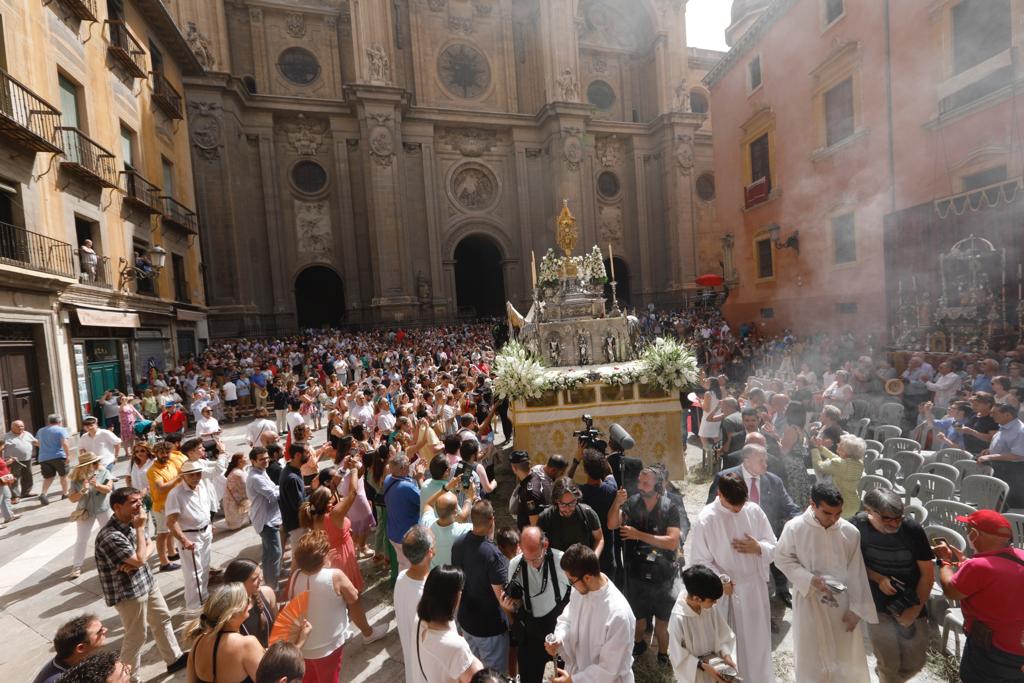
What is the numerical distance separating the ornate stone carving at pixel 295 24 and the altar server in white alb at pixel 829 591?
35050 millimetres

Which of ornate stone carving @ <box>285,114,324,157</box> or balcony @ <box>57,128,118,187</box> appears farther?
ornate stone carving @ <box>285,114,324,157</box>

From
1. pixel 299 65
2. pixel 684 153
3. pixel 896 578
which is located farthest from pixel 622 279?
pixel 896 578

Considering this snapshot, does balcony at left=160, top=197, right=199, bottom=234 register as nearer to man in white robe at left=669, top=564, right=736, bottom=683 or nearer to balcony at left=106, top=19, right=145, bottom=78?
balcony at left=106, top=19, right=145, bottom=78

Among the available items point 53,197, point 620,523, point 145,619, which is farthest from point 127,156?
point 620,523

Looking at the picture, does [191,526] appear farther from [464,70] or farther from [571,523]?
[464,70]

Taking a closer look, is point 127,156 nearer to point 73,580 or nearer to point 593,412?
point 73,580

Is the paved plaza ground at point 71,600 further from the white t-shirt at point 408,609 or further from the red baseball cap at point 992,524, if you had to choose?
the red baseball cap at point 992,524

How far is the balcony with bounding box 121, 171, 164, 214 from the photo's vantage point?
50.5 feet


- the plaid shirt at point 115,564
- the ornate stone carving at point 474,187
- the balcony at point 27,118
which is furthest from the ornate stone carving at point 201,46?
the plaid shirt at point 115,564

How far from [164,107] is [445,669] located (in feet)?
76.6

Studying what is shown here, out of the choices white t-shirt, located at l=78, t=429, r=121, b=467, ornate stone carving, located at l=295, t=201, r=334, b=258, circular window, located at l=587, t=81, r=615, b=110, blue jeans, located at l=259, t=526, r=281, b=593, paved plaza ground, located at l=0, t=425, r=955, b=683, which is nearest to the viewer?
paved plaza ground, located at l=0, t=425, r=955, b=683

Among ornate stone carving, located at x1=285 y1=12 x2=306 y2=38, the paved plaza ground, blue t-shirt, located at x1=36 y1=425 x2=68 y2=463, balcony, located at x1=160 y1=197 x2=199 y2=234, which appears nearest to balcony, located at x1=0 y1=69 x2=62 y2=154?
balcony, located at x1=160 y1=197 x2=199 y2=234

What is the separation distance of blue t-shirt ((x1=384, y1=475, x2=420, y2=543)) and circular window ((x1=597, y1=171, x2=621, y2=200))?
3394 cm

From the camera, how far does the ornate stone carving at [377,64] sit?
2757 cm
